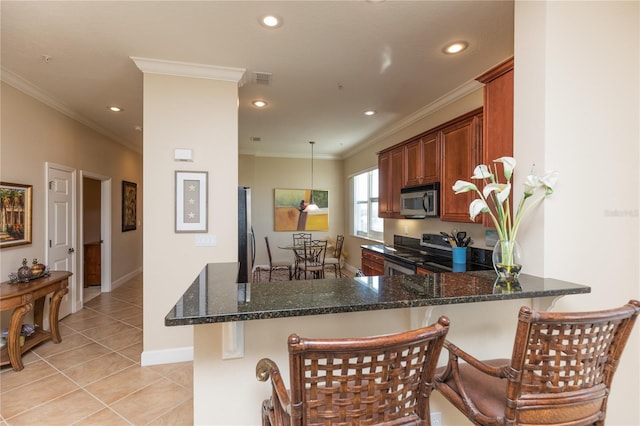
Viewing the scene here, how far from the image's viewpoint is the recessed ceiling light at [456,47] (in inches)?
98.0

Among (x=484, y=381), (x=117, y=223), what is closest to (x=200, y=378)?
(x=484, y=381)

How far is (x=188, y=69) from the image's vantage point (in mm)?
2818

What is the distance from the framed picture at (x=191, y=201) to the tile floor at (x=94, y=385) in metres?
1.34

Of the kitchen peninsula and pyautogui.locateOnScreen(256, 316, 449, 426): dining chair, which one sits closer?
pyautogui.locateOnScreen(256, 316, 449, 426): dining chair

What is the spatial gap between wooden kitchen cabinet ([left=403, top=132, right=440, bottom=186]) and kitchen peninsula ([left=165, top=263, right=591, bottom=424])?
2.01 meters

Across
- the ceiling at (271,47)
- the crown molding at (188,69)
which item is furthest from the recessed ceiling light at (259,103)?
the crown molding at (188,69)

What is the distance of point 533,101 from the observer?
63.4 inches

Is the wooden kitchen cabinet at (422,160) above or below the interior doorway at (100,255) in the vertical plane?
above

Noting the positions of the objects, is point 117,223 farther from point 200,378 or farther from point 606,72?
point 606,72

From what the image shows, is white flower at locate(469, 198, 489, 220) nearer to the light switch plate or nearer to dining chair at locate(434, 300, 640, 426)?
dining chair at locate(434, 300, 640, 426)

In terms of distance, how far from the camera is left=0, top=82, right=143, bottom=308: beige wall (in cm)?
303

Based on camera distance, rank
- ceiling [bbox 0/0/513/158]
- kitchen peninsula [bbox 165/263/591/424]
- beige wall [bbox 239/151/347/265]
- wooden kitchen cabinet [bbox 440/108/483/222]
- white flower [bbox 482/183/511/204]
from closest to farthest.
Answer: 1. kitchen peninsula [bbox 165/263/591/424]
2. white flower [bbox 482/183/511/204]
3. ceiling [bbox 0/0/513/158]
4. wooden kitchen cabinet [bbox 440/108/483/222]
5. beige wall [bbox 239/151/347/265]

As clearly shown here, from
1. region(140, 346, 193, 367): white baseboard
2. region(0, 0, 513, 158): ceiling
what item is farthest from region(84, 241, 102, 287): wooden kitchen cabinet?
region(140, 346, 193, 367): white baseboard

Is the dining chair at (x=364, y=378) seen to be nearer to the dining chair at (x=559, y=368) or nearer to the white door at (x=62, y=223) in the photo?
the dining chair at (x=559, y=368)
